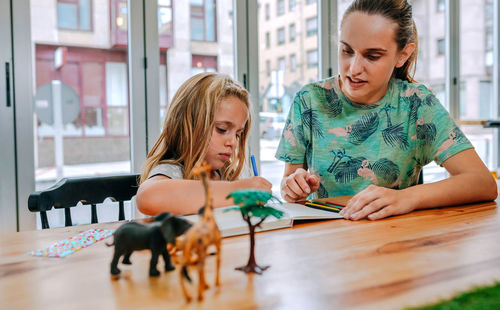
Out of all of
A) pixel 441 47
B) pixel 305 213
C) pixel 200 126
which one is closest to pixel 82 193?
pixel 200 126

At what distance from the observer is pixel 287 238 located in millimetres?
751

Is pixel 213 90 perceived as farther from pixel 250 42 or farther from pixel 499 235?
pixel 250 42

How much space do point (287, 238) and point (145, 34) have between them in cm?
198

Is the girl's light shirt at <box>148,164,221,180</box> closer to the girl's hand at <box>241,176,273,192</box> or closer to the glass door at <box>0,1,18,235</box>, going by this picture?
the girl's hand at <box>241,176,273,192</box>

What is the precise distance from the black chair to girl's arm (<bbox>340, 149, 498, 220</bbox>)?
62cm

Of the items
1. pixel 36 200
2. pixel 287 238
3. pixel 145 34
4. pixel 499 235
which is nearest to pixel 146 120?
pixel 145 34

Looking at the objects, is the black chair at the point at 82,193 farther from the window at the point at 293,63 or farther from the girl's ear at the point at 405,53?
the window at the point at 293,63

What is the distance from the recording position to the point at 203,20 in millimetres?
2691

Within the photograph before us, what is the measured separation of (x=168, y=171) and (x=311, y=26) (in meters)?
2.32

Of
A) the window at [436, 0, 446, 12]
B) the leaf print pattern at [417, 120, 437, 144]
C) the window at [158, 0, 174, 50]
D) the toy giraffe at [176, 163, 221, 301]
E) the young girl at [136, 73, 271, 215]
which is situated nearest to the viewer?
the toy giraffe at [176, 163, 221, 301]

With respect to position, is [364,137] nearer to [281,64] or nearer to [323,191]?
[323,191]

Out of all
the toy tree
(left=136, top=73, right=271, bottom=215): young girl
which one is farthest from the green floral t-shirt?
the toy tree

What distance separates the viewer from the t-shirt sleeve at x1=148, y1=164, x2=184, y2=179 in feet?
3.36

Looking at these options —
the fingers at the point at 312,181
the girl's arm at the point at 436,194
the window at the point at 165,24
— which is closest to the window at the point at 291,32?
the window at the point at 165,24
